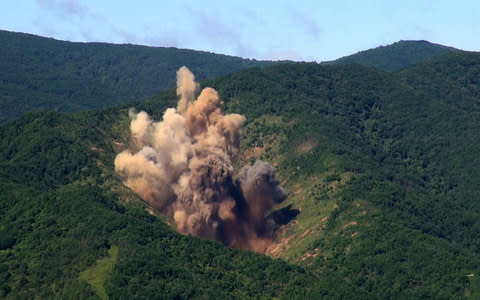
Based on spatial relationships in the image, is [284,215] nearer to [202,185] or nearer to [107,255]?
[202,185]

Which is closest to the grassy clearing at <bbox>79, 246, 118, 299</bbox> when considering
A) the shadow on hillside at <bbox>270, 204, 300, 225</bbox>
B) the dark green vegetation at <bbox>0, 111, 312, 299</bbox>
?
the dark green vegetation at <bbox>0, 111, 312, 299</bbox>

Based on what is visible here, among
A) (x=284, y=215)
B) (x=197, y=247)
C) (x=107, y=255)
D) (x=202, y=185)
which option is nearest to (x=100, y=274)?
(x=107, y=255)

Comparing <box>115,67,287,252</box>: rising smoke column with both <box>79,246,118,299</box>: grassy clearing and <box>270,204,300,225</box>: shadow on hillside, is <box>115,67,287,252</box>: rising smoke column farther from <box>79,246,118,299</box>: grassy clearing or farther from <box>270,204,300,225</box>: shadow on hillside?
<box>79,246,118,299</box>: grassy clearing

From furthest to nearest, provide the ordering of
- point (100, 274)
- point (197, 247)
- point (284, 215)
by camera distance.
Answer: point (284, 215)
point (197, 247)
point (100, 274)

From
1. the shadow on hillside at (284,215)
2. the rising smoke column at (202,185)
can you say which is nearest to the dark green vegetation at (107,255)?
the rising smoke column at (202,185)

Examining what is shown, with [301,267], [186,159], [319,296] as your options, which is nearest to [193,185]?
[186,159]

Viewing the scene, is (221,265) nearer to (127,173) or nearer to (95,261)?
(95,261)
